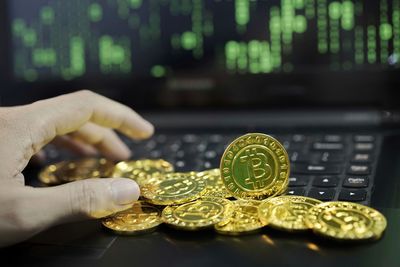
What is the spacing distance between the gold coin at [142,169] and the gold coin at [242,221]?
0.18 m

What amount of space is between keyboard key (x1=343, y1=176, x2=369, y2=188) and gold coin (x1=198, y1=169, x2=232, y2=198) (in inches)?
6.6

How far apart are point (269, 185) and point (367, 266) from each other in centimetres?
19

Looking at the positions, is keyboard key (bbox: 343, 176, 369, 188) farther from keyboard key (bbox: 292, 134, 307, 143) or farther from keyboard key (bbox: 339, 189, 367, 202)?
keyboard key (bbox: 292, 134, 307, 143)

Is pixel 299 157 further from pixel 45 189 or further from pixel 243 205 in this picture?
pixel 45 189

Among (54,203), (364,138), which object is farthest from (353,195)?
(54,203)

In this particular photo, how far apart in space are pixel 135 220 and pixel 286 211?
0.18m

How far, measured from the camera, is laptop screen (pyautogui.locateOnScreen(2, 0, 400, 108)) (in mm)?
1109

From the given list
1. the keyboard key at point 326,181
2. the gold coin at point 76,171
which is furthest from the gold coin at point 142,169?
the keyboard key at point 326,181

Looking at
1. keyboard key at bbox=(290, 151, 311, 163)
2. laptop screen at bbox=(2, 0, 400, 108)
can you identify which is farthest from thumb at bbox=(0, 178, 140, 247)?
laptop screen at bbox=(2, 0, 400, 108)

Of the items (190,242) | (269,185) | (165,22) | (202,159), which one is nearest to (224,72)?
(165,22)

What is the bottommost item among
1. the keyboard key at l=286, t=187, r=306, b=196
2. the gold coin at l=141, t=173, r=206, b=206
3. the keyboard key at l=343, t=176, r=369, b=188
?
the keyboard key at l=286, t=187, r=306, b=196

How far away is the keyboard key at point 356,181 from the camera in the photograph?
800 millimetres

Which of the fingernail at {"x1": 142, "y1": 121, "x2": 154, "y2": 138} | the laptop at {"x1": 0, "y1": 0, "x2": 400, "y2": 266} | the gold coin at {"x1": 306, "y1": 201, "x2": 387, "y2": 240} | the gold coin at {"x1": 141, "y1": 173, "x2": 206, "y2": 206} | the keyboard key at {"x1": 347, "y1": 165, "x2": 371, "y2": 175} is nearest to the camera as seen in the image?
→ the gold coin at {"x1": 306, "y1": 201, "x2": 387, "y2": 240}

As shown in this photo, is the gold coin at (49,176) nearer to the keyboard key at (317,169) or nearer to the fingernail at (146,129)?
the fingernail at (146,129)
